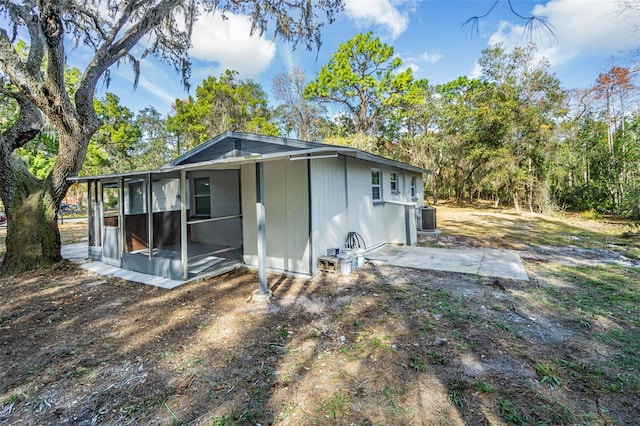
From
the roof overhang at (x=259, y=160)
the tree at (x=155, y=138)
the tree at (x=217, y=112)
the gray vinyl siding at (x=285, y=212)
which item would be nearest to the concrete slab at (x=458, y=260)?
the gray vinyl siding at (x=285, y=212)

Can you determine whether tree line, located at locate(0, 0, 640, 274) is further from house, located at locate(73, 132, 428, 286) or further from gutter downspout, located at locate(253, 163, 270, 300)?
gutter downspout, located at locate(253, 163, 270, 300)

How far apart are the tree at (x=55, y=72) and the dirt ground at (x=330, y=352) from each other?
1.89m

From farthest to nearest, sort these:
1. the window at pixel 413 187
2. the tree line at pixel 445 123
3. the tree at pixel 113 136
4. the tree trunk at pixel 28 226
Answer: the tree at pixel 113 136 → the tree line at pixel 445 123 → the window at pixel 413 187 → the tree trunk at pixel 28 226

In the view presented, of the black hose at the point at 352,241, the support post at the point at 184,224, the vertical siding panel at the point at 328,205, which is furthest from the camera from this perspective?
the black hose at the point at 352,241

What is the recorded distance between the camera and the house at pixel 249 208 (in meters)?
5.34

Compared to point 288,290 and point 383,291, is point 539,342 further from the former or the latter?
point 288,290

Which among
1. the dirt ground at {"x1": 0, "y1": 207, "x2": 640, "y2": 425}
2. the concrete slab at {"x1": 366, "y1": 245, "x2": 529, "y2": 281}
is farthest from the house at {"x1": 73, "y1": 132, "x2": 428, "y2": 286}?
the dirt ground at {"x1": 0, "y1": 207, "x2": 640, "y2": 425}

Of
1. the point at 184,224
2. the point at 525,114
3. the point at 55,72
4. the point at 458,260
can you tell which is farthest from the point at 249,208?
the point at 525,114

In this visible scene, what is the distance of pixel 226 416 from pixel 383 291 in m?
3.12

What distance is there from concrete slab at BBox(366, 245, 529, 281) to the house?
74 cm

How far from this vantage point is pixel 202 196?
7.91 meters

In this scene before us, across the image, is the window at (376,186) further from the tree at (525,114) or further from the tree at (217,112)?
the tree at (217,112)

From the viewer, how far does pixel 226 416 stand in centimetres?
213

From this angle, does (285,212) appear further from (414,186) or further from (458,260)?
(414,186)
